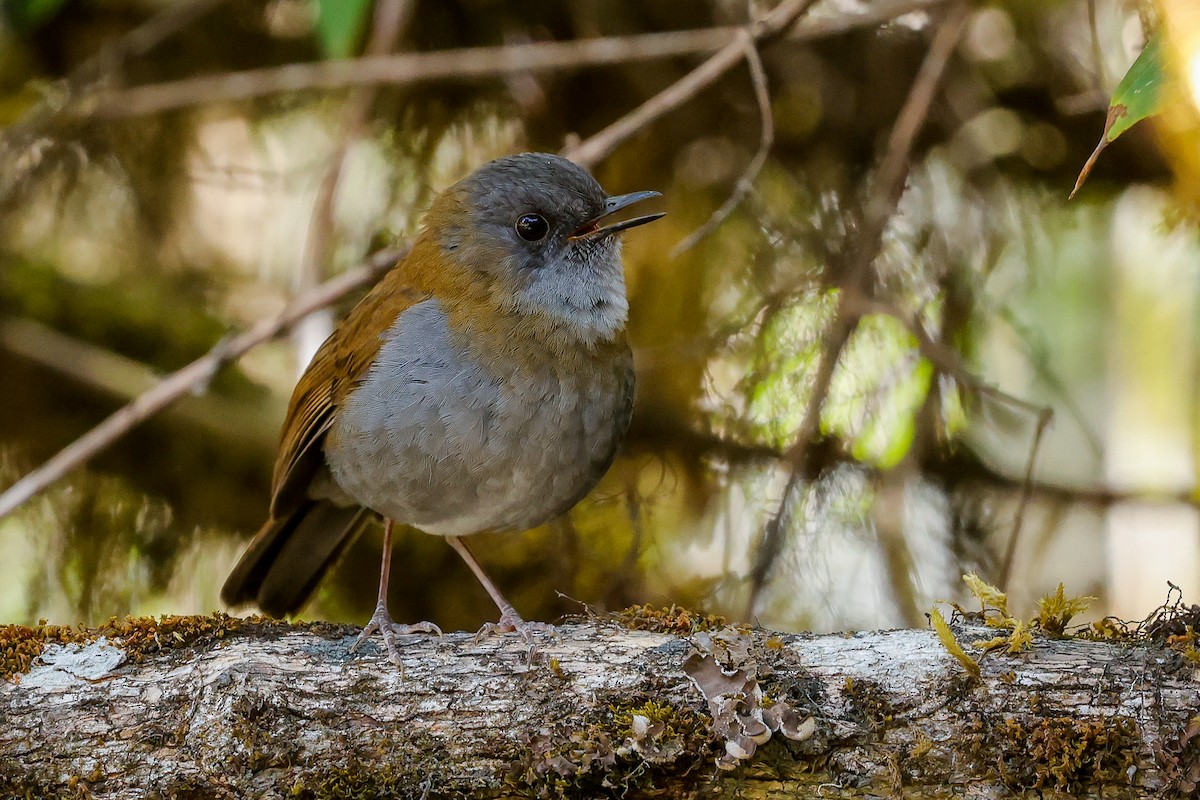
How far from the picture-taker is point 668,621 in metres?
2.92

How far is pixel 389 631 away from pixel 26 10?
313cm

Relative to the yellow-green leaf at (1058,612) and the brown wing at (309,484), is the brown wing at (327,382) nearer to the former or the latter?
the brown wing at (309,484)

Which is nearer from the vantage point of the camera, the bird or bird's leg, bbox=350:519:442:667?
bird's leg, bbox=350:519:442:667

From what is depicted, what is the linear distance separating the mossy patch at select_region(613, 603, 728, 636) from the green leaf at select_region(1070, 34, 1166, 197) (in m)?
1.42

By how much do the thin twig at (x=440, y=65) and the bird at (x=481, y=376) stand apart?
3.35ft

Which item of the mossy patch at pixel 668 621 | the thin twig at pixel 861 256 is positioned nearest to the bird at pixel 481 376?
the mossy patch at pixel 668 621

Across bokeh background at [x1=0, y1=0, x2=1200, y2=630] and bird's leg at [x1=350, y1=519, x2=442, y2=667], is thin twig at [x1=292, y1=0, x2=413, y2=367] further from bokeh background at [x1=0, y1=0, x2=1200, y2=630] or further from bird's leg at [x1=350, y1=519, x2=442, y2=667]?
bird's leg at [x1=350, y1=519, x2=442, y2=667]

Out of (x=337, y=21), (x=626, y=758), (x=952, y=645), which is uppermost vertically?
(x=337, y=21)

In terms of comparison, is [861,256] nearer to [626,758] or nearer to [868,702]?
[868,702]

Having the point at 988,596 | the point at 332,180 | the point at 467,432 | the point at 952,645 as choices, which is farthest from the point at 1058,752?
the point at 332,180

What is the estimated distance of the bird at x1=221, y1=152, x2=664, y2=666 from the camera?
10.9 ft

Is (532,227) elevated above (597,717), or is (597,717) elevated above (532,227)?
(532,227)

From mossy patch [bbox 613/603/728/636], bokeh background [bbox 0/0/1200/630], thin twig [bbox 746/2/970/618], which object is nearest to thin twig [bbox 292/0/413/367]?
bokeh background [bbox 0/0/1200/630]

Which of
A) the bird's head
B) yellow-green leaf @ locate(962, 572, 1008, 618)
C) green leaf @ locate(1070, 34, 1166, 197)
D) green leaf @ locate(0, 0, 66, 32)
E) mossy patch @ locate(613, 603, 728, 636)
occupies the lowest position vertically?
mossy patch @ locate(613, 603, 728, 636)
